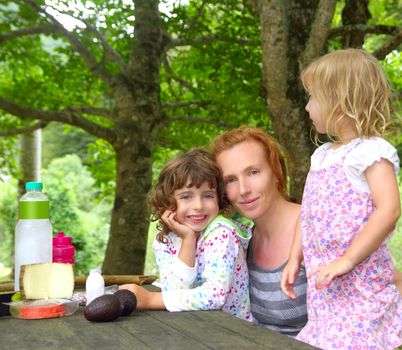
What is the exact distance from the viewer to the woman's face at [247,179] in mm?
2662

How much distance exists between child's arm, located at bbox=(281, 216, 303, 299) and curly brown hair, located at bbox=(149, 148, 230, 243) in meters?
0.28

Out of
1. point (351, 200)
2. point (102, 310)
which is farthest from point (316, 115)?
point (102, 310)

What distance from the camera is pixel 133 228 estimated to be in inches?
276

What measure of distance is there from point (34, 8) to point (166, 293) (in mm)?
5338

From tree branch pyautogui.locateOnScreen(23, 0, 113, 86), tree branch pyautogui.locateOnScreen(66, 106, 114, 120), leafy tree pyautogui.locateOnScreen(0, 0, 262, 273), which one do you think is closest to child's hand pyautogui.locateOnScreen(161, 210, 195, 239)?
leafy tree pyautogui.locateOnScreen(0, 0, 262, 273)

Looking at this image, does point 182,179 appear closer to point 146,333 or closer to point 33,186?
point 33,186

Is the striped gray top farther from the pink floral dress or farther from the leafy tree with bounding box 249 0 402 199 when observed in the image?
the leafy tree with bounding box 249 0 402 199

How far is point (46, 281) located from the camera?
2332mm

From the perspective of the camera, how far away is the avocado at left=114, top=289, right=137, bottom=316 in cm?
218

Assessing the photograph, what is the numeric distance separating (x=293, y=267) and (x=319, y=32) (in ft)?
7.50

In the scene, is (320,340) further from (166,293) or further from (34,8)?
Result: (34,8)

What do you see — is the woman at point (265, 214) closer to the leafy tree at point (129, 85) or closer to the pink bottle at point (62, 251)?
the pink bottle at point (62, 251)

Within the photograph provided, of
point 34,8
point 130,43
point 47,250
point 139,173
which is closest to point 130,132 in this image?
point 139,173

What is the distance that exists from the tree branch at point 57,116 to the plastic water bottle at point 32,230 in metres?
4.55
